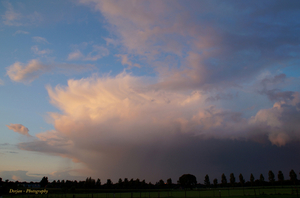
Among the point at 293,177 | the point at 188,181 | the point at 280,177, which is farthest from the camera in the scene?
the point at 280,177

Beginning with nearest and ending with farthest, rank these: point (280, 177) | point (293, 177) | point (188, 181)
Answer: point (188, 181) < point (293, 177) < point (280, 177)

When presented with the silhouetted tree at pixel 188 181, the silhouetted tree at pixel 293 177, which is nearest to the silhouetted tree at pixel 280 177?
the silhouetted tree at pixel 293 177

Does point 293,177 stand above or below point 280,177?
above

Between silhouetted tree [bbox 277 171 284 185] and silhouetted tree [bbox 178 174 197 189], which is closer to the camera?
silhouetted tree [bbox 178 174 197 189]

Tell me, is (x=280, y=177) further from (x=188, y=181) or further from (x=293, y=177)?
(x=188, y=181)

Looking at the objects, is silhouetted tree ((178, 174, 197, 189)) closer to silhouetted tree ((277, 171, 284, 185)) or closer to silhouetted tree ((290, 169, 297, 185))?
silhouetted tree ((277, 171, 284, 185))

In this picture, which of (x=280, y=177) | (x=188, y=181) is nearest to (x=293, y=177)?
Answer: (x=280, y=177)

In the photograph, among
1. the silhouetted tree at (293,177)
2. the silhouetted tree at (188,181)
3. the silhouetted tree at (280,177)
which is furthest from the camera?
the silhouetted tree at (280,177)

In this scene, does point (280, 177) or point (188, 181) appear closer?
point (188, 181)

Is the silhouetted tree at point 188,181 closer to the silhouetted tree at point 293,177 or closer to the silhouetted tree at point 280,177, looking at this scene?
the silhouetted tree at point 280,177

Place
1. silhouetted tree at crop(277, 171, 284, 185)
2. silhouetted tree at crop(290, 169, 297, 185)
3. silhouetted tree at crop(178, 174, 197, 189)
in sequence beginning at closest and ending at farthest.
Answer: silhouetted tree at crop(178, 174, 197, 189) < silhouetted tree at crop(290, 169, 297, 185) < silhouetted tree at crop(277, 171, 284, 185)

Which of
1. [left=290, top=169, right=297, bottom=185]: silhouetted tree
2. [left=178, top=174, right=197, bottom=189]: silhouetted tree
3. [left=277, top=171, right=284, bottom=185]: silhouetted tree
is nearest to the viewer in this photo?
[left=178, top=174, right=197, bottom=189]: silhouetted tree

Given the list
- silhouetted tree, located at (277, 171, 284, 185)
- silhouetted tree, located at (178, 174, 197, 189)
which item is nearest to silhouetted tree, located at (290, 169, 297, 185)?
silhouetted tree, located at (277, 171, 284, 185)

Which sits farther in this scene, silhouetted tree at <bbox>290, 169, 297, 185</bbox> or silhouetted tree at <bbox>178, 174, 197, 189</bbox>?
silhouetted tree at <bbox>290, 169, 297, 185</bbox>
